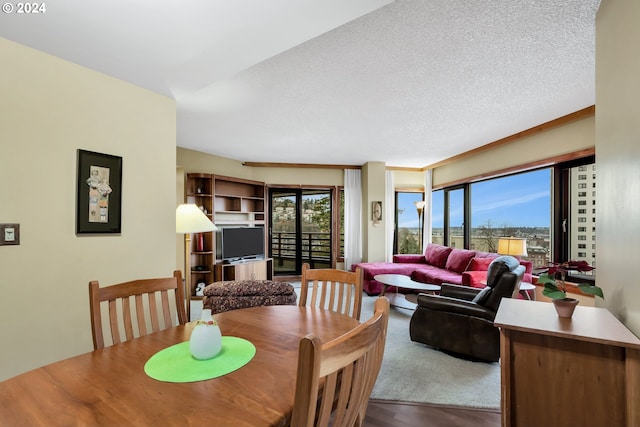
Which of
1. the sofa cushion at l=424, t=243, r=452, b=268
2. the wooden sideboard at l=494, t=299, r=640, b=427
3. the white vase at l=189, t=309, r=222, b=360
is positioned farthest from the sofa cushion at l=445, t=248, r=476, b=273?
the white vase at l=189, t=309, r=222, b=360

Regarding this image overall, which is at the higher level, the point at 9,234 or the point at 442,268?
the point at 9,234

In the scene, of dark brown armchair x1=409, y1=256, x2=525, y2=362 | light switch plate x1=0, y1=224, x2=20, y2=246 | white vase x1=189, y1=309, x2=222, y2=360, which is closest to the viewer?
white vase x1=189, y1=309, x2=222, y2=360

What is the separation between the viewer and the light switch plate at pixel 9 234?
66.2 inches

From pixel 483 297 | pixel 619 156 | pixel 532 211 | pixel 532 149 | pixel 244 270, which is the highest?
pixel 532 149

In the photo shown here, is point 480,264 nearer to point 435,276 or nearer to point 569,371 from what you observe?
point 435,276

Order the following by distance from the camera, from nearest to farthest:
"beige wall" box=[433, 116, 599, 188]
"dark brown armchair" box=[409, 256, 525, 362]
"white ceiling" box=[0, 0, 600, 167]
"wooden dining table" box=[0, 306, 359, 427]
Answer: "wooden dining table" box=[0, 306, 359, 427]
"white ceiling" box=[0, 0, 600, 167]
"dark brown armchair" box=[409, 256, 525, 362]
"beige wall" box=[433, 116, 599, 188]

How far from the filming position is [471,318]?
107 inches

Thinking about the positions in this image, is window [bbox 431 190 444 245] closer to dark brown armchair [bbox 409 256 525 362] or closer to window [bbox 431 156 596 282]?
window [bbox 431 156 596 282]

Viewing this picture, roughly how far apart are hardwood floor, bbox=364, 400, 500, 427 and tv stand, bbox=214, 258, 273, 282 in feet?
11.8

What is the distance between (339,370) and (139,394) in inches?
25.6

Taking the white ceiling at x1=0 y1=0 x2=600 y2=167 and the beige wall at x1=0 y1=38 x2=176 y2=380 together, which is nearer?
the white ceiling at x1=0 y1=0 x2=600 y2=167

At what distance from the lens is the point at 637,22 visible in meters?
1.29

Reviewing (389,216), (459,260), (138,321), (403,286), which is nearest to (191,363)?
(138,321)

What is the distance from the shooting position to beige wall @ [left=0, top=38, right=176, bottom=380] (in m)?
1.71
